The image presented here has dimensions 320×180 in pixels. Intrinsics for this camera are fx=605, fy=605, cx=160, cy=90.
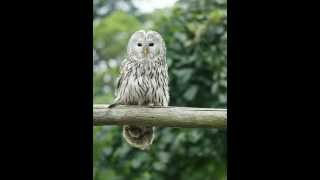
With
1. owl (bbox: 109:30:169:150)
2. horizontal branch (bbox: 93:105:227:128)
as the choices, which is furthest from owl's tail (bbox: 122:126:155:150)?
horizontal branch (bbox: 93:105:227:128)

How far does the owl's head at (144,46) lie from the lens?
163 inches

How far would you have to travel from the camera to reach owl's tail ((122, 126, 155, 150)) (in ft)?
12.8

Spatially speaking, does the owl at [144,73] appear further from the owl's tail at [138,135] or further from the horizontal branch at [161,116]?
the horizontal branch at [161,116]

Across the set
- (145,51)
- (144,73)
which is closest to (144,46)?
(145,51)

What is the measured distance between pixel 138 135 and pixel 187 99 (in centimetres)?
218

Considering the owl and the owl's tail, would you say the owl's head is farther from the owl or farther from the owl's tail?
the owl's tail

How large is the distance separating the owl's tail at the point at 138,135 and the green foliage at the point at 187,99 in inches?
79.2

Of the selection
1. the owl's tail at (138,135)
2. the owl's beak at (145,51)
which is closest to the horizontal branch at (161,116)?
the owl's tail at (138,135)

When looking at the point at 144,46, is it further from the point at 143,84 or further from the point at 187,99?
the point at 187,99
